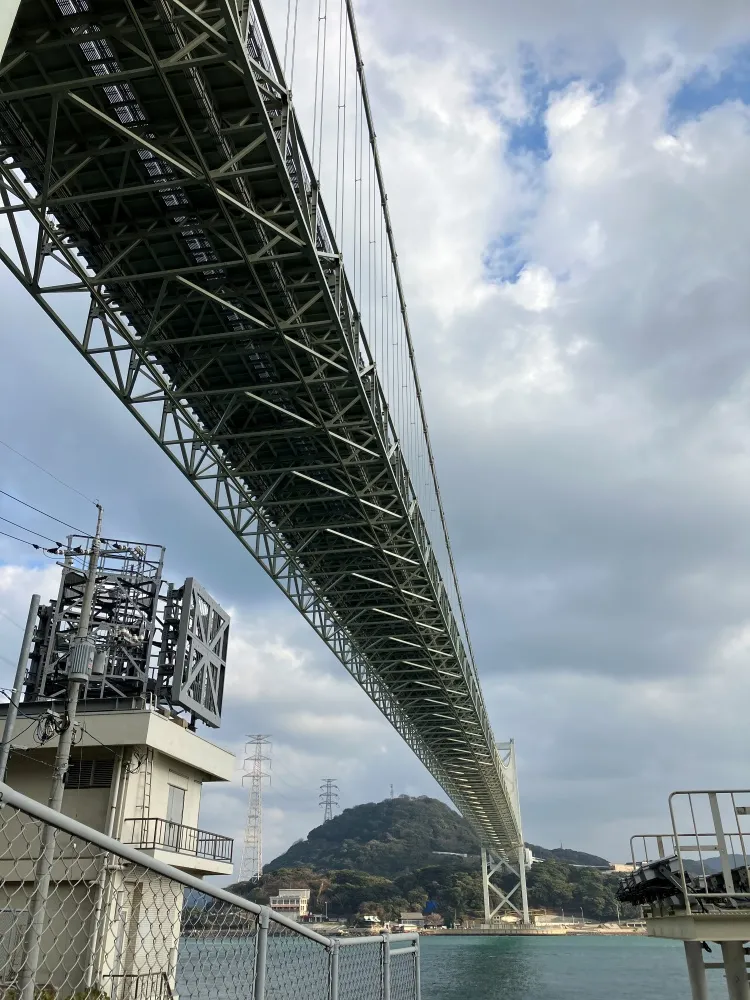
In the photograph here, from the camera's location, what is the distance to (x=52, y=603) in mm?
23547

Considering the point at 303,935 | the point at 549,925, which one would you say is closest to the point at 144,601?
the point at 303,935

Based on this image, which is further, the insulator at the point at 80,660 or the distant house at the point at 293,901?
the distant house at the point at 293,901

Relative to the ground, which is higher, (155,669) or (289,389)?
(289,389)

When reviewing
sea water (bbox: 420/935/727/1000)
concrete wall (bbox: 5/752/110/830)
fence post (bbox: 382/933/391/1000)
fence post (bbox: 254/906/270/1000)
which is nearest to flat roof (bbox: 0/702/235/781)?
concrete wall (bbox: 5/752/110/830)

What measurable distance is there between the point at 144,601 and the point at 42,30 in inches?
675

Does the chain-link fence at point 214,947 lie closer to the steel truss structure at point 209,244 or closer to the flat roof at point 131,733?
the steel truss structure at point 209,244

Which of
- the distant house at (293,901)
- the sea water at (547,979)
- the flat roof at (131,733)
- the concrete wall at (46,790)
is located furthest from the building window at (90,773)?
the distant house at (293,901)

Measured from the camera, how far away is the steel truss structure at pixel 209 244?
9469 millimetres

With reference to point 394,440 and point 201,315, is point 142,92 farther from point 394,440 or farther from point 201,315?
point 394,440

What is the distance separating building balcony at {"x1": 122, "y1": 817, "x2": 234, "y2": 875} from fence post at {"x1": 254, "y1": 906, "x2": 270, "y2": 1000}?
1519 cm

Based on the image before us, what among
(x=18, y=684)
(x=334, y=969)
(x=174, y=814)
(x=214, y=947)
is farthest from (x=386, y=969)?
(x=174, y=814)

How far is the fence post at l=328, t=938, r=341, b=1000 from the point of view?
16.8 ft

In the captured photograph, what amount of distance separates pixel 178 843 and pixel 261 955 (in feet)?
57.8

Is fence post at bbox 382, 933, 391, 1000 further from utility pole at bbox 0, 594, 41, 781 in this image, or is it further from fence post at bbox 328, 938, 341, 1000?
utility pole at bbox 0, 594, 41, 781
